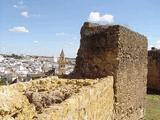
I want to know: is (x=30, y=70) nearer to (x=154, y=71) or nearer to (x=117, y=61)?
(x=154, y=71)

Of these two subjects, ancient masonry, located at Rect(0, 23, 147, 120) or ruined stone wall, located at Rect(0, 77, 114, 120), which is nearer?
ruined stone wall, located at Rect(0, 77, 114, 120)

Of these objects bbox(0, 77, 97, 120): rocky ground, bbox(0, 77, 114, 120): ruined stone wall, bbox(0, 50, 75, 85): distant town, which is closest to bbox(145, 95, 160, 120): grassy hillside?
bbox(0, 50, 75, 85): distant town

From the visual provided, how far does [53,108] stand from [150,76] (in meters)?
26.2

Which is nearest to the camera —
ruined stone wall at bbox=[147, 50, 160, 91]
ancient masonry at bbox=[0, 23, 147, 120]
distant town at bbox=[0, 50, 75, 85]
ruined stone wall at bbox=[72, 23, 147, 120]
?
ancient masonry at bbox=[0, 23, 147, 120]

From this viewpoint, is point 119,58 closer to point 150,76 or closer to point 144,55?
point 144,55

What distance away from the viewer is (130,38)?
16.1 m

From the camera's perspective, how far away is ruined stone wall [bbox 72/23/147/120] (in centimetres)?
1472

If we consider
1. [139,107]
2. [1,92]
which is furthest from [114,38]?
[1,92]

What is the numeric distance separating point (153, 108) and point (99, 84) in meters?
12.1

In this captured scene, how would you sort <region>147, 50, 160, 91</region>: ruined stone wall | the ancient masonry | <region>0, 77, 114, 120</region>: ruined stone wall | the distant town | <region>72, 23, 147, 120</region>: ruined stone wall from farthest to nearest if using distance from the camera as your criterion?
1. the distant town
2. <region>147, 50, 160, 91</region>: ruined stone wall
3. <region>72, 23, 147, 120</region>: ruined stone wall
4. the ancient masonry
5. <region>0, 77, 114, 120</region>: ruined stone wall

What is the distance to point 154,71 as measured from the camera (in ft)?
103

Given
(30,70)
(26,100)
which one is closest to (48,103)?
(26,100)

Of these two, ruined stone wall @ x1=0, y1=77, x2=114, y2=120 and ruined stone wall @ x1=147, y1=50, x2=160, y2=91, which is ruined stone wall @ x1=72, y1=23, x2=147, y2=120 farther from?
ruined stone wall @ x1=147, y1=50, x2=160, y2=91

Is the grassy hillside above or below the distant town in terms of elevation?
below
